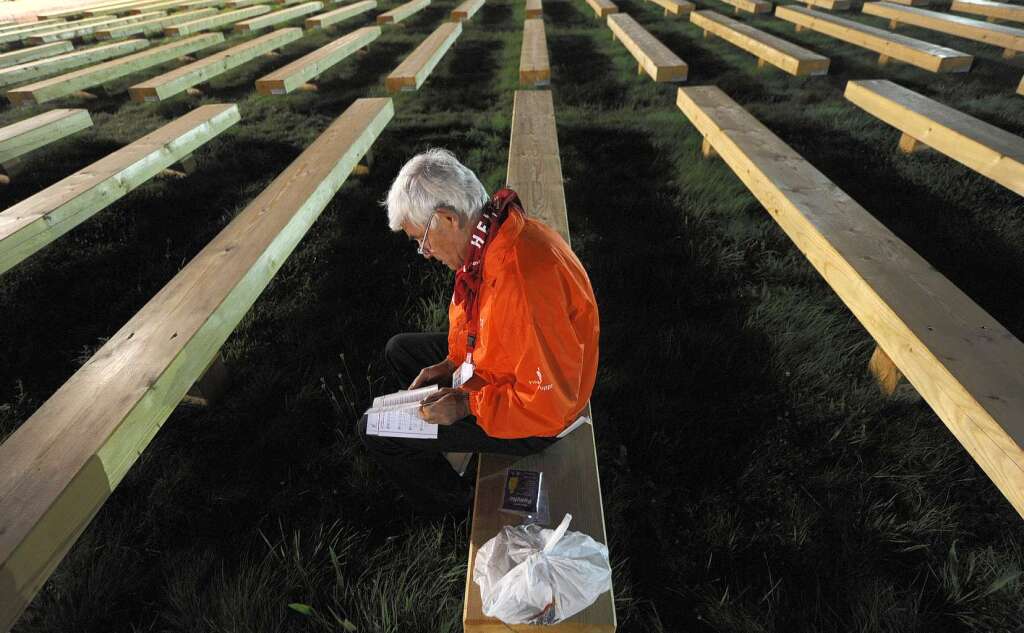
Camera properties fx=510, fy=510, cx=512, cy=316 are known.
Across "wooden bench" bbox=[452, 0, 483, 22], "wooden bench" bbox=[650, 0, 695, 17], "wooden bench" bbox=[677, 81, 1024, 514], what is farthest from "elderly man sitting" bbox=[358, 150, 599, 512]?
"wooden bench" bbox=[650, 0, 695, 17]

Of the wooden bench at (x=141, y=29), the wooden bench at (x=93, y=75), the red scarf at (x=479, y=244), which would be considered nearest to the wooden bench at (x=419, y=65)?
the wooden bench at (x=93, y=75)

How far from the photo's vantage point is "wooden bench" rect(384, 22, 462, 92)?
535cm

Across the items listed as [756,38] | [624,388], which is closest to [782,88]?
[756,38]

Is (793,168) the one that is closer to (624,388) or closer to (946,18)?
(624,388)

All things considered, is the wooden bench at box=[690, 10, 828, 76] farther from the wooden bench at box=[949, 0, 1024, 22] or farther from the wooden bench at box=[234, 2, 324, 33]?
the wooden bench at box=[234, 2, 324, 33]

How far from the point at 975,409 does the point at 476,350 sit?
1.61 metres

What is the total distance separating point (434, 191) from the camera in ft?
5.27

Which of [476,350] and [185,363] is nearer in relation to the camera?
[476,350]

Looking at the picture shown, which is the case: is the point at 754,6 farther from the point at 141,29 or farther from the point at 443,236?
the point at 141,29

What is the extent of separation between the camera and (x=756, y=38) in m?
6.62

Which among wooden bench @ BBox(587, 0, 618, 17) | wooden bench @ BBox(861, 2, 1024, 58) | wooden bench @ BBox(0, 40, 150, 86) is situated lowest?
wooden bench @ BBox(861, 2, 1024, 58)

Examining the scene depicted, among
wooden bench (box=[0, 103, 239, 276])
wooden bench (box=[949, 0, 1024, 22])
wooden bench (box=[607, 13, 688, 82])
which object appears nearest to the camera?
wooden bench (box=[0, 103, 239, 276])

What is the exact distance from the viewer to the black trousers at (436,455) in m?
1.77

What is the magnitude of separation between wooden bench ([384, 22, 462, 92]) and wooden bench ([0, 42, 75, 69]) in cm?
557
